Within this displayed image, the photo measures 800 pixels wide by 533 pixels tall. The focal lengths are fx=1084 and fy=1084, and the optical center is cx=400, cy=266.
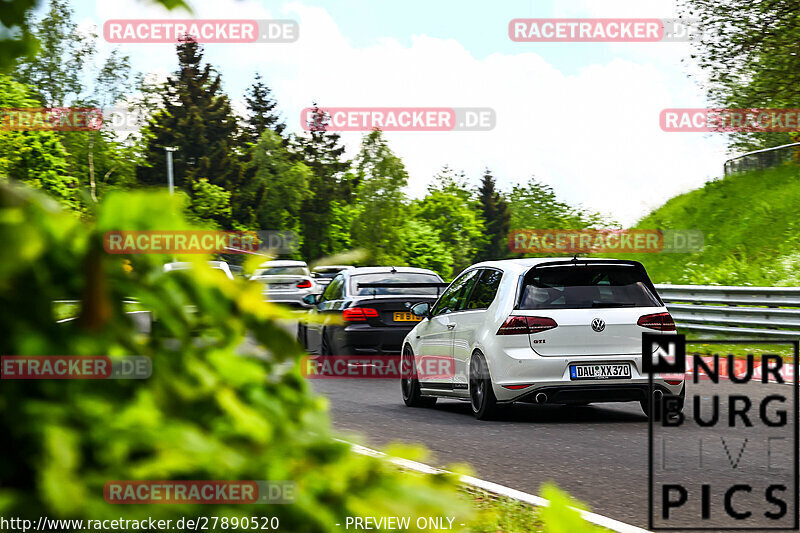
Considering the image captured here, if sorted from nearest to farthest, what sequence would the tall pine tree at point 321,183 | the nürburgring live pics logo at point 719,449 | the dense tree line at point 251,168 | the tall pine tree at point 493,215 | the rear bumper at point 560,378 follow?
the nürburgring live pics logo at point 719,449 < the rear bumper at point 560,378 < the dense tree line at point 251,168 < the tall pine tree at point 321,183 < the tall pine tree at point 493,215

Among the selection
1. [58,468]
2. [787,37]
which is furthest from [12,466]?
[787,37]

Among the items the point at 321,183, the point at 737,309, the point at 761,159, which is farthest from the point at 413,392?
the point at 321,183

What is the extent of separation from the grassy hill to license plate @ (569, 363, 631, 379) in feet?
58.2

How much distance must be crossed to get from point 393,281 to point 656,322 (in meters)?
7.49

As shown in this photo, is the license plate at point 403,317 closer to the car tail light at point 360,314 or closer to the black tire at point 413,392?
the car tail light at point 360,314

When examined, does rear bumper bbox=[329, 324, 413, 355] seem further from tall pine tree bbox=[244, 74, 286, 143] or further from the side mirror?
tall pine tree bbox=[244, 74, 286, 143]

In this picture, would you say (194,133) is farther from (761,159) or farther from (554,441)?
(554,441)

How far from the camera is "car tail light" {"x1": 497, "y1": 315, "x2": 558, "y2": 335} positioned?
10.6 metres

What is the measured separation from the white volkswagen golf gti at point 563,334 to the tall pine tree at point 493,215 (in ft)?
433

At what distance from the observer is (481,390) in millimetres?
11125

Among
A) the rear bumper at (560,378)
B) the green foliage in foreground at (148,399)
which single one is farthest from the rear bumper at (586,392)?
the green foliage in foreground at (148,399)

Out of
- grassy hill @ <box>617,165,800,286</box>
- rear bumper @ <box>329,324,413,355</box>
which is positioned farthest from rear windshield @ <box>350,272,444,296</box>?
grassy hill @ <box>617,165,800,286</box>

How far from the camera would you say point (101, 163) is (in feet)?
211

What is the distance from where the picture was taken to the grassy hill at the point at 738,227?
2920 cm
